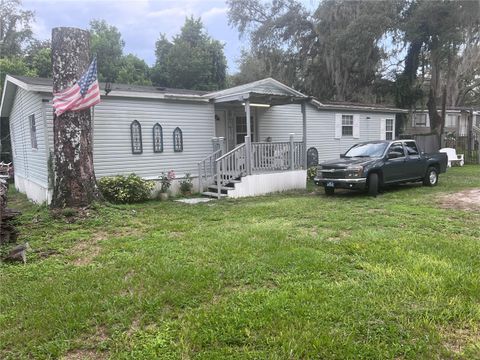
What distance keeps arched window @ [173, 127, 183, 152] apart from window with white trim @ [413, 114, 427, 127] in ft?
72.4

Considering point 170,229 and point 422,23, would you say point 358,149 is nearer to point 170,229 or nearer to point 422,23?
point 170,229

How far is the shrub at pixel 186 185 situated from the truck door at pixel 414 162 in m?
6.67

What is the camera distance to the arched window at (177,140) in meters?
11.9

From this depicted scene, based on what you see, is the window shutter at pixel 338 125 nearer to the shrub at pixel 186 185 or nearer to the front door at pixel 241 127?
the front door at pixel 241 127

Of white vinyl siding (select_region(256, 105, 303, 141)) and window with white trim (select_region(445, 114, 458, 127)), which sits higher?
window with white trim (select_region(445, 114, 458, 127))

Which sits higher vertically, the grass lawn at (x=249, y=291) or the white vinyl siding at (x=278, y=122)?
the white vinyl siding at (x=278, y=122)

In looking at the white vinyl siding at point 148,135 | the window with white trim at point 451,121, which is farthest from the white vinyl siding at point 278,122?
the window with white trim at point 451,121

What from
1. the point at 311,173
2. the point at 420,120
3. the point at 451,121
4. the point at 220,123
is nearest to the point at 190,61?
the point at 220,123

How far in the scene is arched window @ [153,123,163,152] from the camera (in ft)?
37.5

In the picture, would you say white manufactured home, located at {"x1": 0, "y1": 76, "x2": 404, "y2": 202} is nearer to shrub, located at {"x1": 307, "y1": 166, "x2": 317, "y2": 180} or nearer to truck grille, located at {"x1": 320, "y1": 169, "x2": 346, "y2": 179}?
truck grille, located at {"x1": 320, "y1": 169, "x2": 346, "y2": 179}

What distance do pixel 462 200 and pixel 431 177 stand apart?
123 inches

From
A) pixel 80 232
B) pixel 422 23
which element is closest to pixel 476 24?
pixel 422 23

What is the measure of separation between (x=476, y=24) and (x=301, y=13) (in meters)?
10.3

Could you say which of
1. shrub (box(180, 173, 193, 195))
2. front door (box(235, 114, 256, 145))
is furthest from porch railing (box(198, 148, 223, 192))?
front door (box(235, 114, 256, 145))
